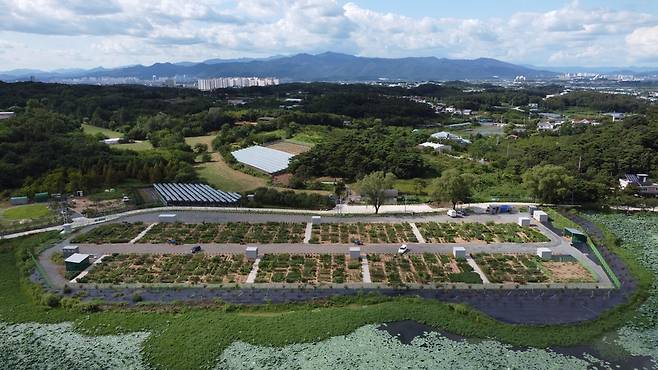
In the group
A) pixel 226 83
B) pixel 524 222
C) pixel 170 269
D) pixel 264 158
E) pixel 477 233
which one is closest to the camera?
pixel 170 269

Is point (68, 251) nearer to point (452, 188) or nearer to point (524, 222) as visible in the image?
point (452, 188)

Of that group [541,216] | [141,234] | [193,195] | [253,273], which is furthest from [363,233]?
[193,195]

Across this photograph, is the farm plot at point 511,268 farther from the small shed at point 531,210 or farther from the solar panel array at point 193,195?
the solar panel array at point 193,195

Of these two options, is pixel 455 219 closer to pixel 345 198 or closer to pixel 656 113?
Answer: pixel 345 198

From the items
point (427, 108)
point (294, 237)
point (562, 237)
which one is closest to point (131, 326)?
point (294, 237)

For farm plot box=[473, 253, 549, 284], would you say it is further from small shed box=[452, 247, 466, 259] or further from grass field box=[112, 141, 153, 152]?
grass field box=[112, 141, 153, 152]
